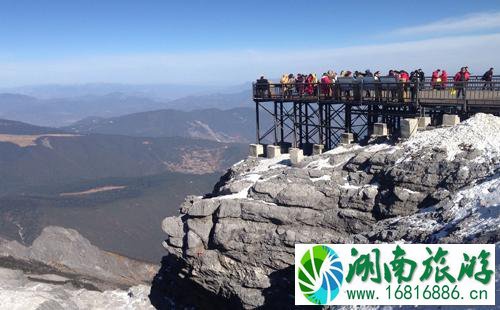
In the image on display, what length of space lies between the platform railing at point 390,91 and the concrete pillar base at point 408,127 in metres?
1.82

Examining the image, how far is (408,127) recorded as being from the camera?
22.1 metres

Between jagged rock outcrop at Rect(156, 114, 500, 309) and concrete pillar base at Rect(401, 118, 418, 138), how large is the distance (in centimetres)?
64

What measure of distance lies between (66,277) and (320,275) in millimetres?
22496

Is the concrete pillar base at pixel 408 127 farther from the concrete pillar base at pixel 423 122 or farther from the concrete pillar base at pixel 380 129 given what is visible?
the concrete pillar base at pixel 380 129

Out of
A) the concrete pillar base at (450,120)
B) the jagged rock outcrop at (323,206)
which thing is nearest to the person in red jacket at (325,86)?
the jagged rock outcrop at (323,206)

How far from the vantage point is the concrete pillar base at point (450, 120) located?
2192 centimetres

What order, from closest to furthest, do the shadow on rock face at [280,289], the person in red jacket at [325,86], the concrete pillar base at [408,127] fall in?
the shadow on rock face at [280,289] → the concrete pillar base at [408,127] → the person in red jacket at [325,86]

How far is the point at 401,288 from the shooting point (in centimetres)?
1280

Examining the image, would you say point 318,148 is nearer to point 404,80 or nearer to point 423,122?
point 404,80

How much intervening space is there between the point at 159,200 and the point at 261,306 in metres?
79.3

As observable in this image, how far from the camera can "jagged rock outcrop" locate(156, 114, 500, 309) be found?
18.1 metres

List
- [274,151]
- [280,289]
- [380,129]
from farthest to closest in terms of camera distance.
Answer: [274,151] → [380,129] → [280,289]

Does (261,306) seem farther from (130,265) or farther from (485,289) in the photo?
(130,265)

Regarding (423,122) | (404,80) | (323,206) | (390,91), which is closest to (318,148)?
(390,91)
